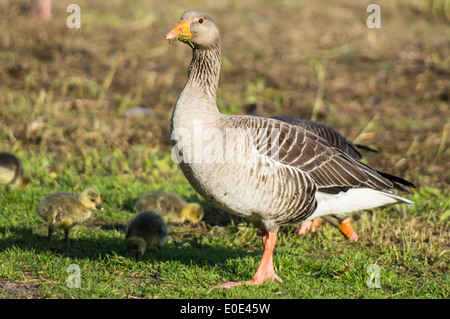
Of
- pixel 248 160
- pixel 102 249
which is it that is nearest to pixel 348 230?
pixel 248 160

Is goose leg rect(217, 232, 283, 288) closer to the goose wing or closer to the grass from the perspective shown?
the grass

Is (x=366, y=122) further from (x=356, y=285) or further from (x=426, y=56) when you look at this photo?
(x=356, y=285)

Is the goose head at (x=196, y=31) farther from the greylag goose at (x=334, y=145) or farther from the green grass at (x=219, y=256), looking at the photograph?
the green grass at (x=219, y=256)

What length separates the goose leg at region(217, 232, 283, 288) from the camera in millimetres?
5609

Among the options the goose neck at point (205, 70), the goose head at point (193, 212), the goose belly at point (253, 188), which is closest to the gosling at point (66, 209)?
the goose head at point (193, 212)

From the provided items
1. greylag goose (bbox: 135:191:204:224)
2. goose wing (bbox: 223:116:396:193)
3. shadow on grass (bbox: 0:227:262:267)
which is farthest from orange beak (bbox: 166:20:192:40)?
greylag goose (bbox: 135:191:204:224)

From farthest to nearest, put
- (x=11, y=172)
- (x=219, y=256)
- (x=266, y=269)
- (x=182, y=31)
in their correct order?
(x=11, y=172)
(x=219, y=256)
(x=266, y=269)
(x=182, y=31)

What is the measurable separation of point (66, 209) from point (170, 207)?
57.1 inches

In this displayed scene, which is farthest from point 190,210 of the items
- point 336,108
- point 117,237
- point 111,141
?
point 336,108

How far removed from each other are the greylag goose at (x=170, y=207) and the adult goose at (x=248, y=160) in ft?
5.55

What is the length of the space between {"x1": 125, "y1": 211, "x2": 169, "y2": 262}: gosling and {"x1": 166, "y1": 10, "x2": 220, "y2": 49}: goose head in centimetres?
207

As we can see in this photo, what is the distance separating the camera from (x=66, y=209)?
641 centimetres

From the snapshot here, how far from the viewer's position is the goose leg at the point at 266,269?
561 centimetres

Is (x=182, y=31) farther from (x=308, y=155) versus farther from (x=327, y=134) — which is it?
(x=327, y=134)
